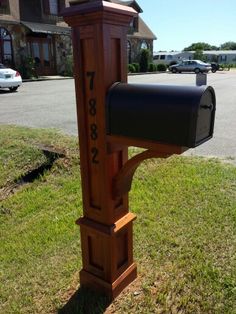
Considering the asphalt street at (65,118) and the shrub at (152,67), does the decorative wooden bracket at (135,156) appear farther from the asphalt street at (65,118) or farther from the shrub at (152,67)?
the shrub at (152,67)

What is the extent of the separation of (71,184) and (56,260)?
135cm

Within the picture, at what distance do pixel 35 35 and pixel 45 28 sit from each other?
962mm

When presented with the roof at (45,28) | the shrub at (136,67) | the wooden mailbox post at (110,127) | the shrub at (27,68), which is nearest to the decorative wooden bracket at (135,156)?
the wooden mailbox post at (110,127)

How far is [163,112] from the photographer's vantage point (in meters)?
1.58

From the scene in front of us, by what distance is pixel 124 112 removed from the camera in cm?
172

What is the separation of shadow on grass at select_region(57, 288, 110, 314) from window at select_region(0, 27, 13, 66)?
2253 centimetres

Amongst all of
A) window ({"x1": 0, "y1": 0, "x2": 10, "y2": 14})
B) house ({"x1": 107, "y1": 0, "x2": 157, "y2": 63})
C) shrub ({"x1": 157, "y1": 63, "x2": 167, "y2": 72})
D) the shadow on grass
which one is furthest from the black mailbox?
shrub ({"x1": 157, "y1": 63, "x2": 167, "y2": 72})

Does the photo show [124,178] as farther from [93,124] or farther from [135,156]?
[93,124]

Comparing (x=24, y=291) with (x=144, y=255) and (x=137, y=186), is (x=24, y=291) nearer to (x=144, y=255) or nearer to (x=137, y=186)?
(x=144, y=255)

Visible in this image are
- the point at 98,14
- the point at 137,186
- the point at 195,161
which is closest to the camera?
the point at 98,14

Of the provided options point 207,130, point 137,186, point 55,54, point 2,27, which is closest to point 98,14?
point 207,130

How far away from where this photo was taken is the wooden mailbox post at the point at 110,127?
159cm

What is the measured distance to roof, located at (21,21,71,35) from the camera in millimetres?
22859

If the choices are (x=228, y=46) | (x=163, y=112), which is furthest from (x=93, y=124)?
(x=228, y=46)
